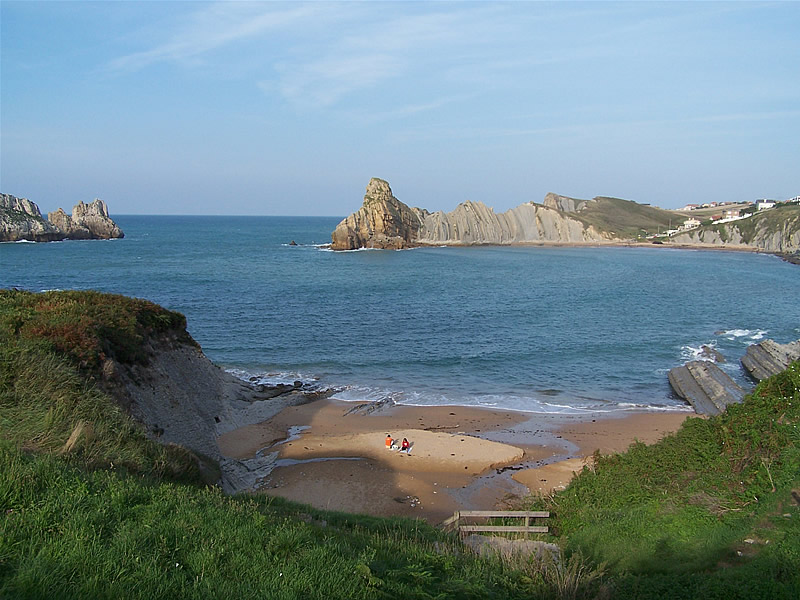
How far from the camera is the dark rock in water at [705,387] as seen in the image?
27.2m

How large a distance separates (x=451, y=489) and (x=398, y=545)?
1120 centimetres

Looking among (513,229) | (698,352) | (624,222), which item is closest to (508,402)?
(698,352)

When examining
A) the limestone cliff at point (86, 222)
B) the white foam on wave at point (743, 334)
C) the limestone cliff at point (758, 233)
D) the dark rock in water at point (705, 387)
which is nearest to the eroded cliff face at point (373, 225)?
the limestone cliff at point (86, 222)

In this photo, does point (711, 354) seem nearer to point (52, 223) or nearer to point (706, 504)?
point (706, 504)

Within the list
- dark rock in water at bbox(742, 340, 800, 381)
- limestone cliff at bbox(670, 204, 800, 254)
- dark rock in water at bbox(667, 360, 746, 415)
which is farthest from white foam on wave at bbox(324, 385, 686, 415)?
limestone cliff at bbox(670, 204, 800, 254)

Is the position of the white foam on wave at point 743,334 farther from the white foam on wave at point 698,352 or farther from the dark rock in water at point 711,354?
the dark rock in water at point 711,354

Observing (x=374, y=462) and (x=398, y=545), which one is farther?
(x=374, y=462)

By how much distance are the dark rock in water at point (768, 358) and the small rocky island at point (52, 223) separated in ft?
430

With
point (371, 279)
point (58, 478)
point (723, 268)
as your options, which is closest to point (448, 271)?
point (371, 279)

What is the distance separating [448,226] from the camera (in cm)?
13688

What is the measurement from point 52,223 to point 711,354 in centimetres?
13456

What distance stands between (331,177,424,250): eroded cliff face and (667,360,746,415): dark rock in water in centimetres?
9033

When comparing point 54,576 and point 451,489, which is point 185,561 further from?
point 451,489

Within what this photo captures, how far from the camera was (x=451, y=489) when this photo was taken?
740 inches
